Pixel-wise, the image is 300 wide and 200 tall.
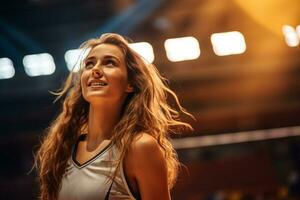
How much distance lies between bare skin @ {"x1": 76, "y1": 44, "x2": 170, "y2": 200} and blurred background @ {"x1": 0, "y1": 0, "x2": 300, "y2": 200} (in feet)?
14.1

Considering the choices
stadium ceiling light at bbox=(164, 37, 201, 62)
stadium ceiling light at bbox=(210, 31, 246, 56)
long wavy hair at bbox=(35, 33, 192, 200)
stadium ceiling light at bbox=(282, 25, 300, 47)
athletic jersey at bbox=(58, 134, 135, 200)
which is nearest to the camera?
athletic jersey at bbox=(58, 134, 135, 200)

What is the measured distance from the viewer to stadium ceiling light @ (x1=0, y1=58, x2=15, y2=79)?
6294 millimetres

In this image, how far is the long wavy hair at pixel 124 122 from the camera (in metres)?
1.49

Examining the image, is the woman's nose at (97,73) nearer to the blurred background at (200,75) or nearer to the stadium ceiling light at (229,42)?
the blurred background at (200,75)

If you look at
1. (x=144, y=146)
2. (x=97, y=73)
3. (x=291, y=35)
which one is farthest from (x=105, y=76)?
(x=291, y=35)

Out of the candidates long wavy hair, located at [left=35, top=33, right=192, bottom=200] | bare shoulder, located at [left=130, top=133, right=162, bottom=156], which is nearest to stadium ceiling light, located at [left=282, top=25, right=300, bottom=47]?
long wavy hair, located at [left=35, top=33, right=192, bottom=200]

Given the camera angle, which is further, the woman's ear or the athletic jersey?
the woman's ear

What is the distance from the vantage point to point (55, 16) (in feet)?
20.7

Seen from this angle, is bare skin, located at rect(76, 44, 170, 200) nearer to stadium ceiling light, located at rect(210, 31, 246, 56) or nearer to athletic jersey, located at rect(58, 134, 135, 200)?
athletic jersey, located at rect(58, 134, 135, 200)

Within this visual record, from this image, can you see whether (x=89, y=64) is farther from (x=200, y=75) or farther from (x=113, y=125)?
(x=200, y=75)

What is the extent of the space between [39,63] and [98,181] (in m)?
5.18

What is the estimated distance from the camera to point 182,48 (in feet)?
20.7

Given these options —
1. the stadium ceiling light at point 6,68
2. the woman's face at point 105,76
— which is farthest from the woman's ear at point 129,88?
the stadium ceiling light at point 6,68

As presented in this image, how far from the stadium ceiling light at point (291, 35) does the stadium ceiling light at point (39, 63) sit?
2.72 m
